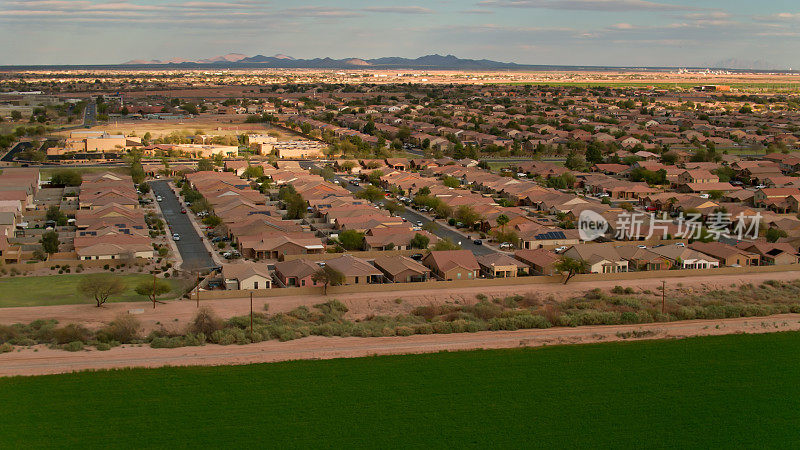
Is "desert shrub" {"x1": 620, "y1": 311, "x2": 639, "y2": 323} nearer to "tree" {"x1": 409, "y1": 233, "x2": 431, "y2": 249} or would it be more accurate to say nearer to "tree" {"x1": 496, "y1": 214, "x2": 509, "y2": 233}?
"tree" {"x1": 409, "y1": 233, "x2": 431, "y2": 249}

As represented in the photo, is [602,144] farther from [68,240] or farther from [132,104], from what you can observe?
[132,104]

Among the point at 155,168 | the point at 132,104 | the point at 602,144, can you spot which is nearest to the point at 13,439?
the point at 155,168

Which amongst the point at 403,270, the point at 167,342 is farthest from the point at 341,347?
the point at 403,270

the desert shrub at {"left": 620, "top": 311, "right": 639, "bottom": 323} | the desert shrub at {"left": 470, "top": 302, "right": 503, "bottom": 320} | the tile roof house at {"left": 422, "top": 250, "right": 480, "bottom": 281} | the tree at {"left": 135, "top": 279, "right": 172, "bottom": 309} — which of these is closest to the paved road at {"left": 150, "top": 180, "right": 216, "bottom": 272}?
the tree at {"left": 135, "top": 279, "right": 172, "bottom": 309}

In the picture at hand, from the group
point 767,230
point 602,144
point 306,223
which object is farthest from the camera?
point 602,144

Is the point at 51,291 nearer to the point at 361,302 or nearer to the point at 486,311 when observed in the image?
the point at 361,302

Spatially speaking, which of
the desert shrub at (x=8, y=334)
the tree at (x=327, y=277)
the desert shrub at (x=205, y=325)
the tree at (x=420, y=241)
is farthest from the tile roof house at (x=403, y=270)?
the desert shrub at (x=8, y=334)
